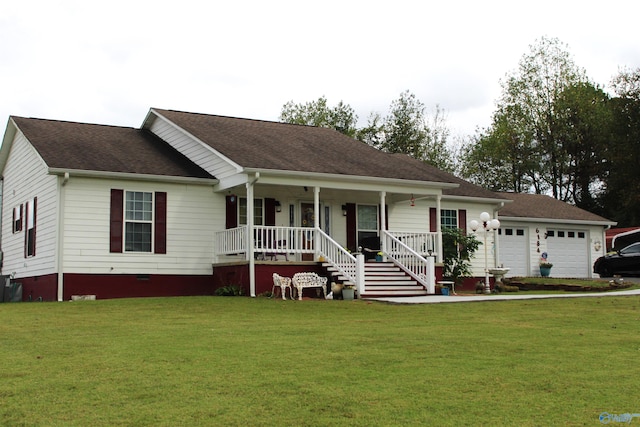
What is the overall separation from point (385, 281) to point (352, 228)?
4.03m

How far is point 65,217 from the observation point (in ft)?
61.5

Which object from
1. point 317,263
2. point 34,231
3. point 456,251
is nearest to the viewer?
point 317,263

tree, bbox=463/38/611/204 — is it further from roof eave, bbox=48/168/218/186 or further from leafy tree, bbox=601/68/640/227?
roof eave, bbox=48/168/218/186

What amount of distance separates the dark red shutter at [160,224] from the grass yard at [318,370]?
651 cm

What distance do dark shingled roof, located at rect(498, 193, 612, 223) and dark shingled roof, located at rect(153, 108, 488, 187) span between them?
604cm

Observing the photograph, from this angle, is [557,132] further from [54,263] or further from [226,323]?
[226,323]

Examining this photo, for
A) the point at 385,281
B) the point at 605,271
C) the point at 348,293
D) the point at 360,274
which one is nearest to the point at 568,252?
the point at 605,271

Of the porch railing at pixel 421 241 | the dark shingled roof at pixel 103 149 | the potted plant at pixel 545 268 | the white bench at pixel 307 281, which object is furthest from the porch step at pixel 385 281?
the potted plant at pixel 545 268

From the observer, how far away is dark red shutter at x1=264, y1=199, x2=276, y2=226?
70.5 ft

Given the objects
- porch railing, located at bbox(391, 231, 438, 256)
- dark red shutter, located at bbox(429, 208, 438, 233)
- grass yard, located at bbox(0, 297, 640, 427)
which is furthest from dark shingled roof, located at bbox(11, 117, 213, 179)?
dark red shutter, located at bbox(429, 208, 438, 233)

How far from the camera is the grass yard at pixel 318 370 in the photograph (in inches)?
242

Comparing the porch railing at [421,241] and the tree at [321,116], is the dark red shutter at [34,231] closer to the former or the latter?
the porch railing at [421,241]

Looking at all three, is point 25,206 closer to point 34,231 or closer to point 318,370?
point 34,231

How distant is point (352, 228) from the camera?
913 inches
